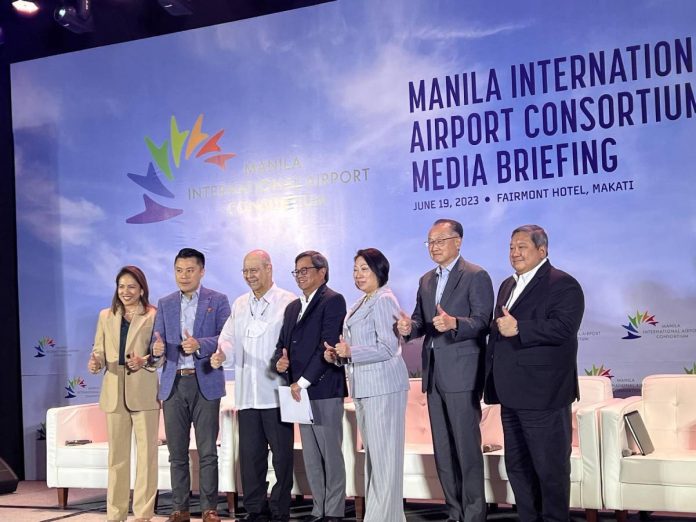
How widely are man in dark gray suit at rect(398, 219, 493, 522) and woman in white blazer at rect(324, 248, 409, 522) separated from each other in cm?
14

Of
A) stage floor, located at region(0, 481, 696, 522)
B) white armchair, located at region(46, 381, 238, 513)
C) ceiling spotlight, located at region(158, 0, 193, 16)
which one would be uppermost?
ceiling spotlight, located at region(158, 0, 193, 16)

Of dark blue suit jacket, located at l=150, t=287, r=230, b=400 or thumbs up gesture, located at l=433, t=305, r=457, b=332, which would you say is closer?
thumbs up gesture, located at l=433, t=305, r=457, b=332

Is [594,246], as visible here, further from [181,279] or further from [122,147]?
[122,147]

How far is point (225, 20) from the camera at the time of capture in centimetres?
735

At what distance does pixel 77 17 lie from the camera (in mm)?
7516

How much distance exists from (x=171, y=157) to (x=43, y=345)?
2.01 metres

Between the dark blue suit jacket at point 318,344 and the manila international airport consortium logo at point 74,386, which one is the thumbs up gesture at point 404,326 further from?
the manila international airport consortium logo at point 74,386

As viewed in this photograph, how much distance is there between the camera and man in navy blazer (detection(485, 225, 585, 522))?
4.25 metres

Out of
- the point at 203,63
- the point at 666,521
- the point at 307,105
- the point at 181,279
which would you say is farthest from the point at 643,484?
the point at 203,63

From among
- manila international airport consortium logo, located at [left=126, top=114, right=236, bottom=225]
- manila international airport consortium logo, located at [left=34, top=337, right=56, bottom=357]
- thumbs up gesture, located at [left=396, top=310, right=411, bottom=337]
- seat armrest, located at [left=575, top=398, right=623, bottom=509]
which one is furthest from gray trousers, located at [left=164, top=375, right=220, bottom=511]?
manila international airport consortium logo, located at [left=34, top=337, right=56, bottom=357]

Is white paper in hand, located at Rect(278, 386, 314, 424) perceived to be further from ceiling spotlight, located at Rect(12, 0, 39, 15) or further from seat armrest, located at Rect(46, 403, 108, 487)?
ceiling spotlight, located at Rect(12, 0, 39, 15)

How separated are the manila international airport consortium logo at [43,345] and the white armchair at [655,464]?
4909mm

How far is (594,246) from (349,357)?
212 centimetres

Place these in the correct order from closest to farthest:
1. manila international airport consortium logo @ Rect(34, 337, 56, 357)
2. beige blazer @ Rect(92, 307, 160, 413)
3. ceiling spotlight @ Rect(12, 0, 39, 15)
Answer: beige blazer @ Rect(92, 307, 160, 413) → ceiling spotlight @ Rect(12, 0, 39, 15) → manila international airport consortium logo @ Rect(34, 337, 56, 357)
